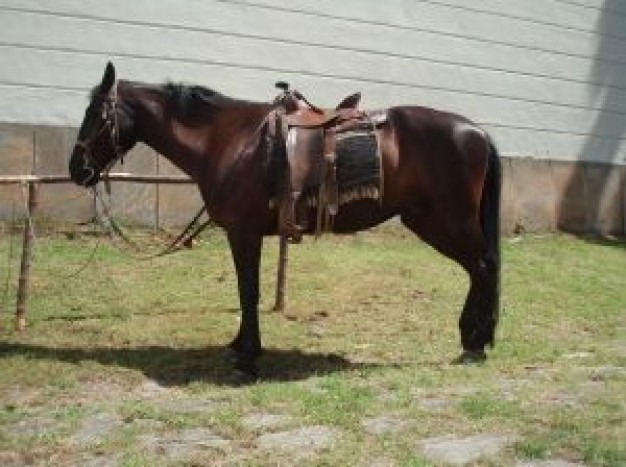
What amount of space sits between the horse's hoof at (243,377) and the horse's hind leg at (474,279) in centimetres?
148

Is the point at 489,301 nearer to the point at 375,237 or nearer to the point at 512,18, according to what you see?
the point at 375,237

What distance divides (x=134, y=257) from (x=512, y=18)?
6.80 m

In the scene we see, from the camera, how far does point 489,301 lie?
584 cm

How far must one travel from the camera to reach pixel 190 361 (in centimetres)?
585

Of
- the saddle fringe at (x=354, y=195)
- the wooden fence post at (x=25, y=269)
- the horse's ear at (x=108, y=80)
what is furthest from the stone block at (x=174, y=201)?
the saddle fringe at (x=354, y=195)

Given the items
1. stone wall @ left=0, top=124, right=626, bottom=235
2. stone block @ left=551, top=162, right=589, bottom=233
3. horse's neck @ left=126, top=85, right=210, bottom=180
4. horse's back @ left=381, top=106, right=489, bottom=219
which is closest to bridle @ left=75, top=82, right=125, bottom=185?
horse's neck @ left=126, top=85, right=210, bottom=180

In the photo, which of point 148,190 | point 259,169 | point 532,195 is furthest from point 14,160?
point 532,195

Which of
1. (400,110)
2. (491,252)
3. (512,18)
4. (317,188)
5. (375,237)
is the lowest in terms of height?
(375,237)

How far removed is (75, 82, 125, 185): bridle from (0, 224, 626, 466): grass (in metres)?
1.32

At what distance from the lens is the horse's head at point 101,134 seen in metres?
5.76

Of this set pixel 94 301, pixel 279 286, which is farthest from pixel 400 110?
pixel 94 301

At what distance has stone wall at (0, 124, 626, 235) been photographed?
8938 millimetres

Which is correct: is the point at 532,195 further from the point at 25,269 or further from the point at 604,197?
the point at 25,269

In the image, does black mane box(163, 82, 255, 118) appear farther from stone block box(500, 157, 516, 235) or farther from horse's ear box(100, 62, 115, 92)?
stone block box(500, 157, 516, 235)
